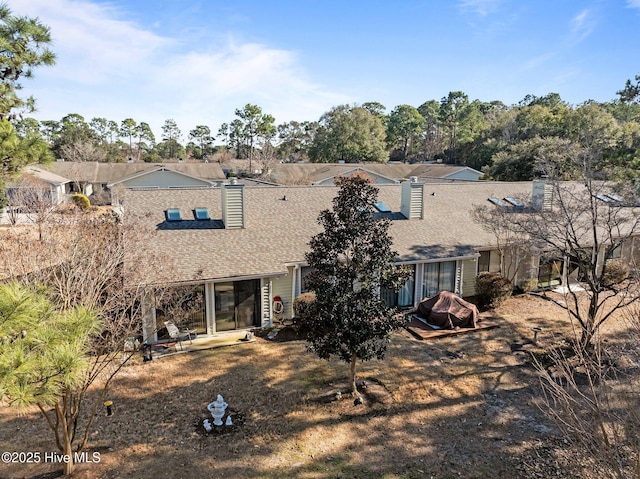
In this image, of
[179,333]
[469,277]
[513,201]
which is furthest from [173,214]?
[513,201]

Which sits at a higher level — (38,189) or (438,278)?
(38,189)

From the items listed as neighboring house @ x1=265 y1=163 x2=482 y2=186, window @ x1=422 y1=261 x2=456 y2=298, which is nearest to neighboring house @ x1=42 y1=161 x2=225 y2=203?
neighboring house @ x1=265 y1=163 x2=482 y2=186

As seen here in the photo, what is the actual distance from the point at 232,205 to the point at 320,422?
31.8ft

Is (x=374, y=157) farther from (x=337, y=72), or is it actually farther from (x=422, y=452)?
(x=422, y=452)

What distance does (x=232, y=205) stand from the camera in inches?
648

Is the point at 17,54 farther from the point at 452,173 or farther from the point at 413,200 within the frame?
the point at 452,173

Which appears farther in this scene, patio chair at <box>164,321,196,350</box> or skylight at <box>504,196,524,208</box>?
skylight at <box>504,196,524,208</box>

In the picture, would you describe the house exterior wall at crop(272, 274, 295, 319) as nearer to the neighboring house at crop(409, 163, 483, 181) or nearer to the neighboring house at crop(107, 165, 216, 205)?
the neighboring house at crop(107, 165, 216, 205)

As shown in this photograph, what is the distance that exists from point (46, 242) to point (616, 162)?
25.5 meters

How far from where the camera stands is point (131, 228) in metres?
12.5

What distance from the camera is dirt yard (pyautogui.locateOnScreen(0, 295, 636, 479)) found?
A: 8109 millimetres

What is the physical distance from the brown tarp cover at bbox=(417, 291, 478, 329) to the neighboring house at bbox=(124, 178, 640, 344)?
169 cm

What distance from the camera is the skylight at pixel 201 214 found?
16.9 meters

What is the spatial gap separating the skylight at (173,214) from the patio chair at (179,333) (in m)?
4.84
